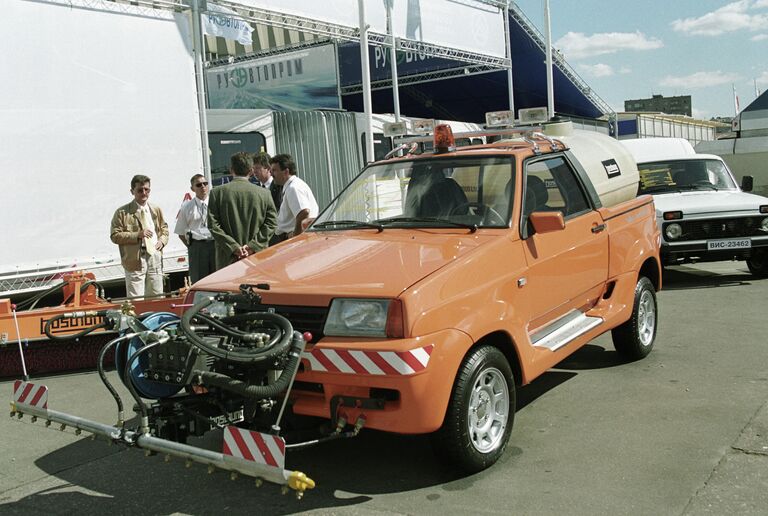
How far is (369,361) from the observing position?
3.90 metres

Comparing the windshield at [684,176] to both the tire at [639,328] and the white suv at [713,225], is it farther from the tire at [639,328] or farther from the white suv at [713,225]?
the tire at [639,328]

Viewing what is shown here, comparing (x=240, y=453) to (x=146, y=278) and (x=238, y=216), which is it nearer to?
(x=238, y=216)

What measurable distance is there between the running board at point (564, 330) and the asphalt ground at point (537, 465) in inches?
20.5

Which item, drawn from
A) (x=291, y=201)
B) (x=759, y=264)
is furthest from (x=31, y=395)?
(x=759, y=264)

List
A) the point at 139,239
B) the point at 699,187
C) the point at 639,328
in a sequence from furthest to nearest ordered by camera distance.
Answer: the point at 699,187 → the point at 139,239 → the point at 639,328

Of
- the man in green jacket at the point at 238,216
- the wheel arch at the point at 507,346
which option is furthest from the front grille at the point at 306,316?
the man in green jacket at the point at 238,216

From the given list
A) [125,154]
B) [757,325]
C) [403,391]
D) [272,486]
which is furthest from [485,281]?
[125,154]

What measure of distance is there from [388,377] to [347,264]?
0.90 meters

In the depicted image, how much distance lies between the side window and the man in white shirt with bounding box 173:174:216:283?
433 cm

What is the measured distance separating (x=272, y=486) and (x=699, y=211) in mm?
7893

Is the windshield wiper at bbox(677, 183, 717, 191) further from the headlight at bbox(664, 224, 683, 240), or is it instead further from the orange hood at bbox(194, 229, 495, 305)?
the orange hood at bbox(194, 229, 495, 305)

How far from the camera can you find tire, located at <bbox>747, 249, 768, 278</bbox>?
10766mm

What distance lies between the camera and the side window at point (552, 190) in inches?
208

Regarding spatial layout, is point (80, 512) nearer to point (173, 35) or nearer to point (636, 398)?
point (636, 398)
